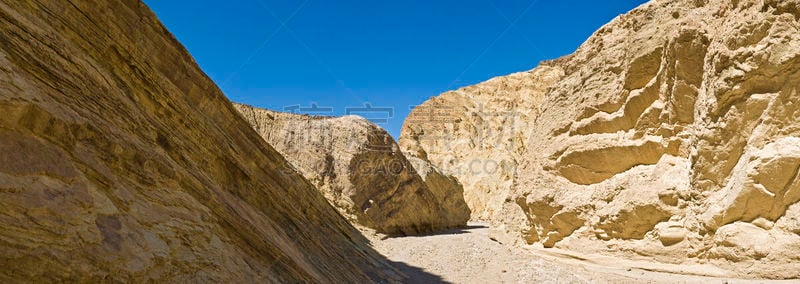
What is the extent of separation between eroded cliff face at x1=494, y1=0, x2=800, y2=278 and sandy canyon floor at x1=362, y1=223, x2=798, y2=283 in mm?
469

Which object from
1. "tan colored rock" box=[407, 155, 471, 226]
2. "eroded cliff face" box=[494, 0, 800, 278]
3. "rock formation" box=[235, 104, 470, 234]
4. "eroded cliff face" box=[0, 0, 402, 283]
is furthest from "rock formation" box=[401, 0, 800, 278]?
"tan colored rock" box=[407, 155, 471, 226]

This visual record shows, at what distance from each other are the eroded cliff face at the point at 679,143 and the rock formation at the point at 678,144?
26 mm

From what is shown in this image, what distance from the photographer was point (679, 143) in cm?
971

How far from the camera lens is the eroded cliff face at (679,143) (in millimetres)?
7516

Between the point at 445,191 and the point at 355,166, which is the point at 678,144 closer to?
the point at 355,166

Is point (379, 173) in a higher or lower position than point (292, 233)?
higher

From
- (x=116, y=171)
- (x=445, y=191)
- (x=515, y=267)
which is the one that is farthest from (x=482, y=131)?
(x=116, y=171)

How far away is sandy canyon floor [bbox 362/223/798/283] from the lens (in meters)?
8.59

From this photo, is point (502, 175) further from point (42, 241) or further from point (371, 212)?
point (42, 241)

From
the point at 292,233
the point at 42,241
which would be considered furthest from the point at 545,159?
the point at 42,241

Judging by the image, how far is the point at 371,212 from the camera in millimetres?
19906

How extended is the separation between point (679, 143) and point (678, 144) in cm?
3

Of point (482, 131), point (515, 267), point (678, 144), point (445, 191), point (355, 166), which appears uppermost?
point (482, 131)

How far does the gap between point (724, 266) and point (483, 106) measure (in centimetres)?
4116
